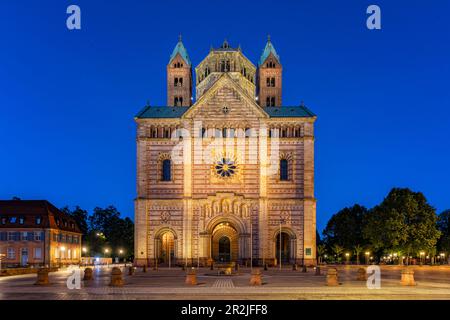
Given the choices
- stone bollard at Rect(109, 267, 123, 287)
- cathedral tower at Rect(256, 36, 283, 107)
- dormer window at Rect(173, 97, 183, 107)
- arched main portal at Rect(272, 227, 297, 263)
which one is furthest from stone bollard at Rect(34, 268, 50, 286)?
dormer window at Rect(173, 97, 183, 107)

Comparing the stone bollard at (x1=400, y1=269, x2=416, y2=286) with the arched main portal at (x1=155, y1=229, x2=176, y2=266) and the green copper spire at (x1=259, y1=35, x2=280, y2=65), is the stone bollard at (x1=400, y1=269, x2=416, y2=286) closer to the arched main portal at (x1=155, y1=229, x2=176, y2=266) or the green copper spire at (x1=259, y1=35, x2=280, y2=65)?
the arched main portal at (x1=155, y1=229, x2=176, y2=266)

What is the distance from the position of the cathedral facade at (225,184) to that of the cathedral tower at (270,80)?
15.9 meters

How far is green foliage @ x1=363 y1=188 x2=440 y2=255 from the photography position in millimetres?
78438

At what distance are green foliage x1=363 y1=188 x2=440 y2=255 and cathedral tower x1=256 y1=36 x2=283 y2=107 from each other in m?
23.8

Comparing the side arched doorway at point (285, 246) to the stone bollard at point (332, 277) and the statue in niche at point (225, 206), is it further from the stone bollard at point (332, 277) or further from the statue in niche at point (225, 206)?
the stone bollard at point (332, 277)

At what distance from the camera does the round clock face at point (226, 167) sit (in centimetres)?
7406

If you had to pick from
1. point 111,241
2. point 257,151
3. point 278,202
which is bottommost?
→ point 111,241

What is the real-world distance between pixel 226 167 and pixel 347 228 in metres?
41.5

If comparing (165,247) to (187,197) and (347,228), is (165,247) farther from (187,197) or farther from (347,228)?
(347,228)

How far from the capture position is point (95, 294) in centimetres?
3066
